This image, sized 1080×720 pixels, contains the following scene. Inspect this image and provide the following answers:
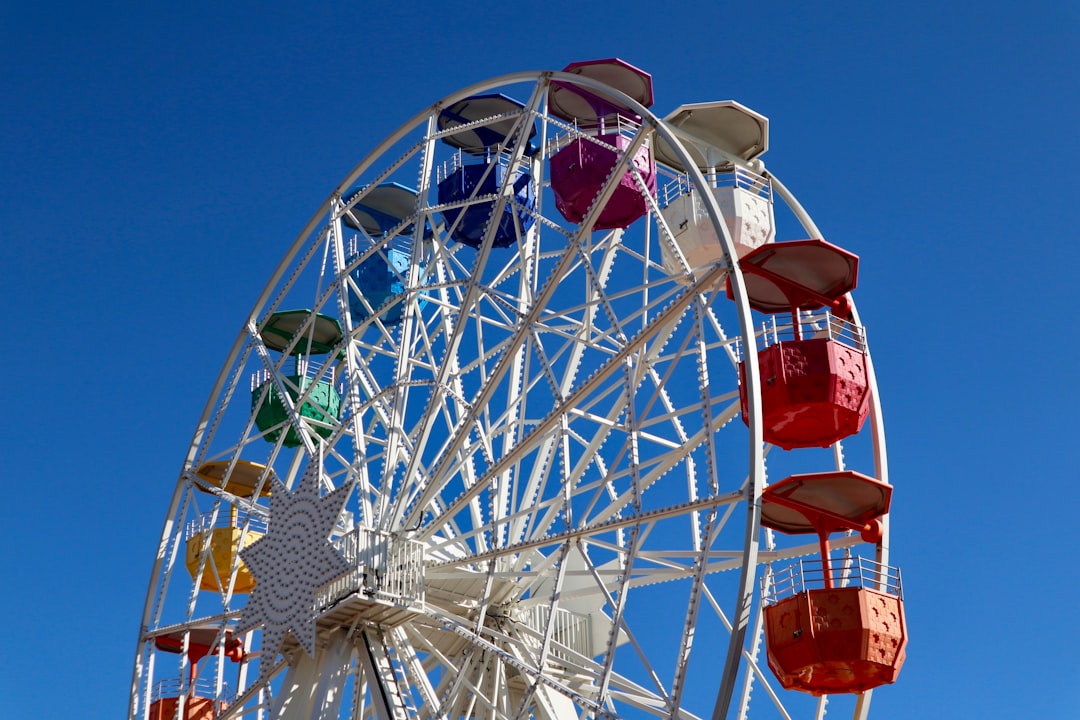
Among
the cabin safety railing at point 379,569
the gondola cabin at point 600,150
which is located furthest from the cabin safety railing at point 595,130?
the cabin safety railing at point 379,569

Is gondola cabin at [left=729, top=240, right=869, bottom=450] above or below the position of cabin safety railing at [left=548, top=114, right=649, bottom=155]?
below

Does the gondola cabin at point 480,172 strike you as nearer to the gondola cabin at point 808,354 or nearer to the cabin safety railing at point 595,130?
the cabin safety railing at point 595,130

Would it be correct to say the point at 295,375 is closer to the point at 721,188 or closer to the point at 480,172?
the point at 480,172

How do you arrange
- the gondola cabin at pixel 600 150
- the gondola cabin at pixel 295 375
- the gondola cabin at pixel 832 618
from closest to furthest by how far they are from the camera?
the gondola cabin at pixel 832 618, the gondola cabin at pixel 600 150, the gondola cabin at pixel 295 375

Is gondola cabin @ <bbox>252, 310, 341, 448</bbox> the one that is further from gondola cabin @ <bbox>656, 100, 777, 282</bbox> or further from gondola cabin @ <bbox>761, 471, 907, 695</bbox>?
gondola cabin @ <bbox>761, 471, 907, 695</bbox>

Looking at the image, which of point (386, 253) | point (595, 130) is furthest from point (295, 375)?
point (595, 130)

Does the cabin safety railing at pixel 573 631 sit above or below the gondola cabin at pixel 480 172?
below

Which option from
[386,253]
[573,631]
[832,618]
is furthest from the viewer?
[386,253]

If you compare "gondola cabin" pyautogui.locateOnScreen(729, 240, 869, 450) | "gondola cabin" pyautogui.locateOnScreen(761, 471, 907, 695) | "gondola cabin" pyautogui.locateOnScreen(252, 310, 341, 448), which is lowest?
"gondola cabin" pyautogui.locateOnScreen(761, 471, 907, 695)

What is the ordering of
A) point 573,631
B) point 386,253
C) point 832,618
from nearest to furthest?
1. point 832,618
2. point 573,631
3. point 386,253

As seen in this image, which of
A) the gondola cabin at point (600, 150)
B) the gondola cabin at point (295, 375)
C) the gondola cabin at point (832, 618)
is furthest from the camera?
the gondola cabin at point (295, 375)

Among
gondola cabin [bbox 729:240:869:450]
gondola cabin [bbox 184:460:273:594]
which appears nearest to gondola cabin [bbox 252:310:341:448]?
gondola cabin [bbox 184:460:273:594]

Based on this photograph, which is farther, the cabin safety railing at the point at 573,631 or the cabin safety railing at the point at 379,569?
the cabin safety railing at the point at 573,631

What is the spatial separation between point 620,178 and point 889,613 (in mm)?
6318
